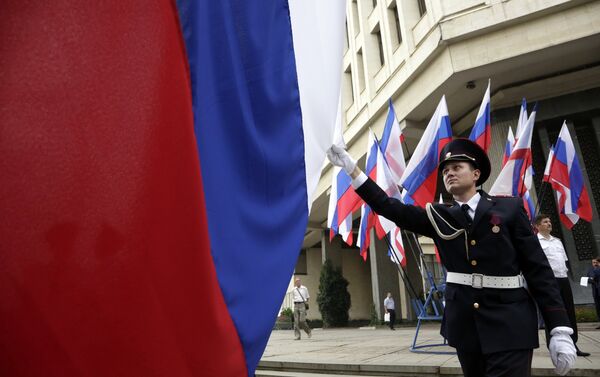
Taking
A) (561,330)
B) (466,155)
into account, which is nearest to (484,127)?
(466,155)

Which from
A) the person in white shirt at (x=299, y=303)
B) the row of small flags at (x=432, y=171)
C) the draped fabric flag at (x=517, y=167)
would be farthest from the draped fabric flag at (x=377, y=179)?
the person in white shirt at (x=299, y=303)

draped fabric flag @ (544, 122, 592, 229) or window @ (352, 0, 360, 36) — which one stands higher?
window @ (352, 0, 360, 36)

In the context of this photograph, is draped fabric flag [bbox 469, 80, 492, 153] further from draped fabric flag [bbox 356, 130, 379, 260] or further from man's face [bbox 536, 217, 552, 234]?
draped fabric flag [bbox 356, 130, 379, 260]

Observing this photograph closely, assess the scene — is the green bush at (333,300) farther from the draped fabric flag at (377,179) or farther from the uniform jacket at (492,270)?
the uniform jacket at (492,270)

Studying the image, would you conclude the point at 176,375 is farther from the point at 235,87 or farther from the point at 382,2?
the point at 382,2

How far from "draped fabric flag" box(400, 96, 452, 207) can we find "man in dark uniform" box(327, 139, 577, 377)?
11.5ft

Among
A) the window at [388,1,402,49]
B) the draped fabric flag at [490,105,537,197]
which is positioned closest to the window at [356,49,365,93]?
the window at [388,1,402,49]

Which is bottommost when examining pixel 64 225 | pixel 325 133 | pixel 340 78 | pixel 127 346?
pixel 127 346

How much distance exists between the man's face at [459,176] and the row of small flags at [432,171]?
92.5 inches

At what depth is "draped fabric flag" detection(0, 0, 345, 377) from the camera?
94cm

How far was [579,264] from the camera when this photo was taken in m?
11.8

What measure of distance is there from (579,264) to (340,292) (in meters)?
13.1

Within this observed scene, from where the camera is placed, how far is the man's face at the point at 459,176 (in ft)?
8.32

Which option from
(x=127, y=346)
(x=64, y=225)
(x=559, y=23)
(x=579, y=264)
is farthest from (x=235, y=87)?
(x=579, y=264)
